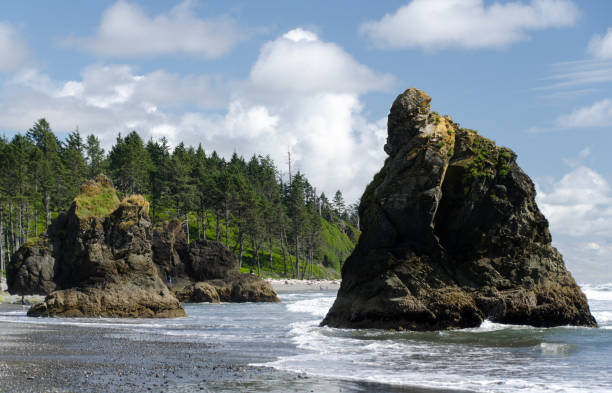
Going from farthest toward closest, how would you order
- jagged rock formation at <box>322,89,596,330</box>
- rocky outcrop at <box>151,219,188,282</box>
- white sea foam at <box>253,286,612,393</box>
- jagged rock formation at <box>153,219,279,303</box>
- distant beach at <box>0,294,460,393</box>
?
rocky outcrop at <box>151,219,188,282</box> → jagged rock formation at <box>153,219,279,303</box> → jagged rock formation at <box>322,89,596,330</box> → white sea foam at <box>253,286,612,393</box> → distant beach at <box>0,294,460,393</box>

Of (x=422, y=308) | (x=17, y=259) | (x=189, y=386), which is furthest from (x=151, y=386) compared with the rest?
(x=17, y=259)

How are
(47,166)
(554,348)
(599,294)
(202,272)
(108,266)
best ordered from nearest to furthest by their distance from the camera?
1. (554,348)
2. (108,266)
3. (202,272)
4. (599,294)
5. (47,166)

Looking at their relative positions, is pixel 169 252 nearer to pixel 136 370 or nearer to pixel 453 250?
pixel 453 250

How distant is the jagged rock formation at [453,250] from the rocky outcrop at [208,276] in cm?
3133

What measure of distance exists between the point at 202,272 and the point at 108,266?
3207 cm

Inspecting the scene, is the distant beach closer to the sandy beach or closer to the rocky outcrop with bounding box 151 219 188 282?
the rocky outcrop with bounding box 151 219 188 282

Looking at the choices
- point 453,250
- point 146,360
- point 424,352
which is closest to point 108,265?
point 146,360

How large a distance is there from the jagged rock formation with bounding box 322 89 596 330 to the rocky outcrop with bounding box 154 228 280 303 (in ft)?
103

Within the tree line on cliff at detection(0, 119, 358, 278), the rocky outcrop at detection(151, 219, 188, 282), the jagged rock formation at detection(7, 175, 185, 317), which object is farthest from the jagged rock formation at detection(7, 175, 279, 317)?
the tree line on cliff at detection(0, 119, 358, 278)

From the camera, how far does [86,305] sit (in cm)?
3497

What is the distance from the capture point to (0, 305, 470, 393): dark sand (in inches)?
526

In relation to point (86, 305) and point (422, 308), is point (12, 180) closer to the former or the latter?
point (86, 305)

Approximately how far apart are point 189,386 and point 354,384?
3.86 m

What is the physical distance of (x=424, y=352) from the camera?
2045 centimetres
